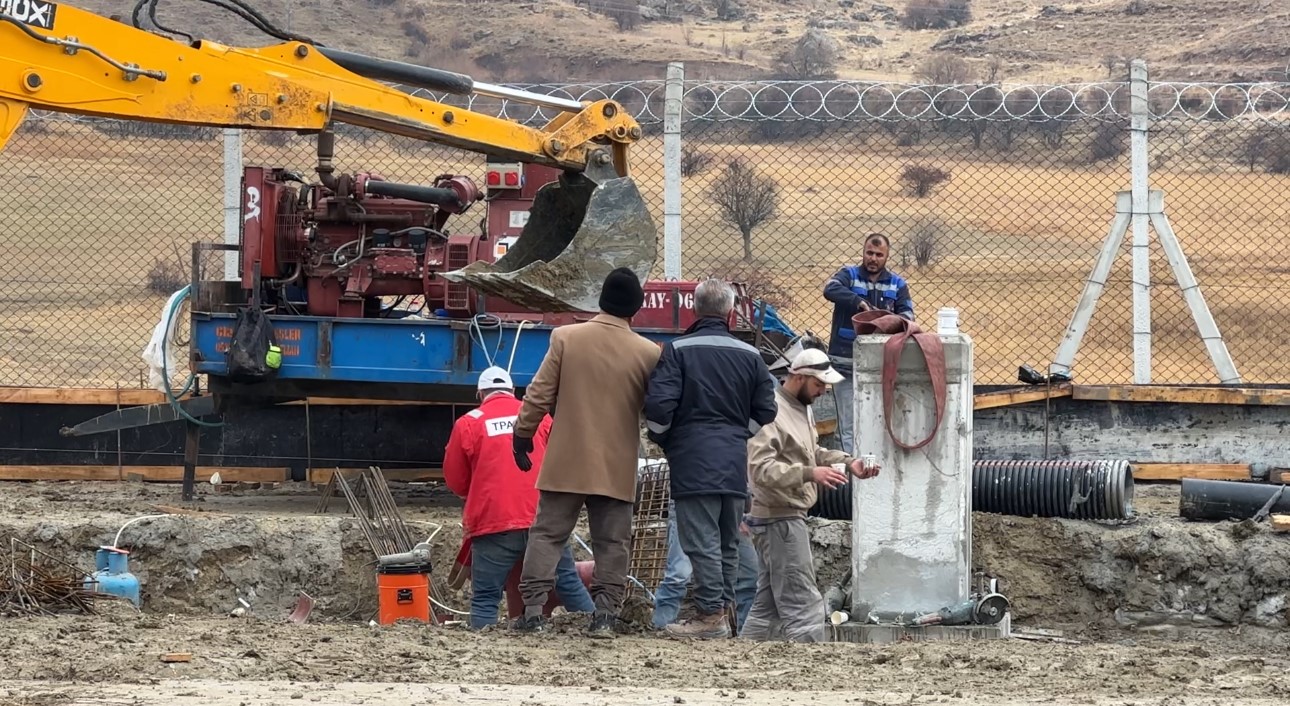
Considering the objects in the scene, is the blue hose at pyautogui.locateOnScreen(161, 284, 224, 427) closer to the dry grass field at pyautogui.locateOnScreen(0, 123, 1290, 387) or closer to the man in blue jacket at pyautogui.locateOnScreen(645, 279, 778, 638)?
the man in blue jacket at pyautogui.locateOnScreen(645, 279, 778, 638)

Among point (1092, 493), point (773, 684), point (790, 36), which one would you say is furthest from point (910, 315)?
point (790, 36)

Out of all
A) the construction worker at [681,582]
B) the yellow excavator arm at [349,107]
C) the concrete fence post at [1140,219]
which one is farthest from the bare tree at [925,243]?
the construction worker at [681,582]

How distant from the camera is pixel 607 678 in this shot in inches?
306

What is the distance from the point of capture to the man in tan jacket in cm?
952

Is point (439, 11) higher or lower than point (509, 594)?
higher

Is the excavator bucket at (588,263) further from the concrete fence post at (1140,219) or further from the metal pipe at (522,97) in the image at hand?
the concrete fence post at (1140,219)

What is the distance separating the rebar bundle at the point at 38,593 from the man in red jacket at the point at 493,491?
2.04 meters

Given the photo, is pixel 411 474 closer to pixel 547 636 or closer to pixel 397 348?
pixel 397 348

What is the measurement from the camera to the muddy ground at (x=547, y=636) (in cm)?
749

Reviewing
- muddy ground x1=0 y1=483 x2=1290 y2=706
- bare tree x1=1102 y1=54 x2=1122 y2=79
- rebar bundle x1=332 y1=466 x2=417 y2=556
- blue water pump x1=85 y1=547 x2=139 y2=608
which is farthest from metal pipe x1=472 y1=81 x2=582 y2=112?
bare tree x1=1102 y1=54 x2=1122 y2=79

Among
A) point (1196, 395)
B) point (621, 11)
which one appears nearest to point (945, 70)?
point (621, 11)

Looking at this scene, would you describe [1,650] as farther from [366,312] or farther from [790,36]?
[790,36]

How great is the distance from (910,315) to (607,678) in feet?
16.2

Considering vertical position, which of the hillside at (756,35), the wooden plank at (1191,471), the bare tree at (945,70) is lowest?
the wooden plank at (1191,471)
